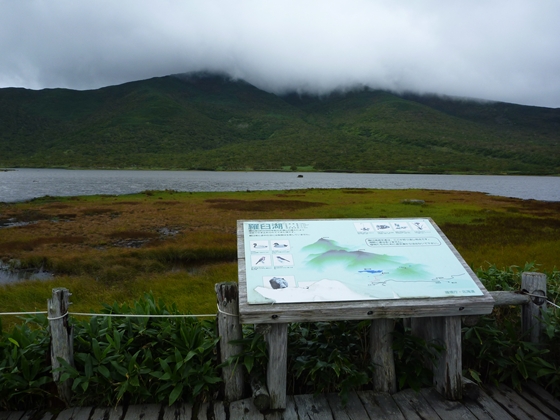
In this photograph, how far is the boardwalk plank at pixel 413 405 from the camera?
4.66 metres

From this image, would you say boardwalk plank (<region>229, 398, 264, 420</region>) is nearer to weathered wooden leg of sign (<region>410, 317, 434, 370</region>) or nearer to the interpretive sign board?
the interpretive sign board

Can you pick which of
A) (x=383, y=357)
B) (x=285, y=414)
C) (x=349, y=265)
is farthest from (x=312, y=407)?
(x=349, y=265)

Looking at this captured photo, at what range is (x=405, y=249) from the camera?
5.23m

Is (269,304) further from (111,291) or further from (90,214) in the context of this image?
(90,214)

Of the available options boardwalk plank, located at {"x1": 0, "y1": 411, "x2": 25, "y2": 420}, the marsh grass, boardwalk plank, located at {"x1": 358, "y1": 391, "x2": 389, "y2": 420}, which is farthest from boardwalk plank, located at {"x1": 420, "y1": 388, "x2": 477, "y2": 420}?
boardwalk plank, located at {"x1": 0, "y1": 411, "x2": 25, "y2": 420}

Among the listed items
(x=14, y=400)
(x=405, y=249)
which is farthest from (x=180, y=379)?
(x=405, y=249)

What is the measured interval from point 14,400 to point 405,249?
5.15 m

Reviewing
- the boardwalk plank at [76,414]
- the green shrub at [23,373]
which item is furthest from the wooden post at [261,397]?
the green shrub at [23,373]

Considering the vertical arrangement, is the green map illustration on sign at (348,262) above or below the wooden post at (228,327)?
above

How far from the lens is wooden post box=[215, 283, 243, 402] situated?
16.0 ft

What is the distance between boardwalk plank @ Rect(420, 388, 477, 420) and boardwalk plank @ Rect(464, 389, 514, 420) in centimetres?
9

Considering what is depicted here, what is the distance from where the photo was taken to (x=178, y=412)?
4676mm

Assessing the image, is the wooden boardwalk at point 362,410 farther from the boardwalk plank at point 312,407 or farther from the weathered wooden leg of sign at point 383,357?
the weathered wooden leg of sign at point 383,357

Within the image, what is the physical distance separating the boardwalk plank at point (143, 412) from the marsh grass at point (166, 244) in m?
5.41
